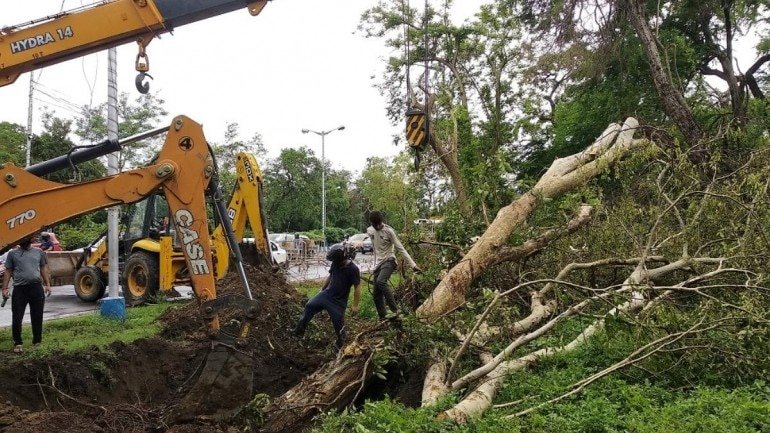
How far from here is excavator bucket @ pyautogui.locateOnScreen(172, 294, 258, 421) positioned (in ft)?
17.1

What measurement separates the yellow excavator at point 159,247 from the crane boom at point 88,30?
131 inches

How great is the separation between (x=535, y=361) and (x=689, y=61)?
45.4ft

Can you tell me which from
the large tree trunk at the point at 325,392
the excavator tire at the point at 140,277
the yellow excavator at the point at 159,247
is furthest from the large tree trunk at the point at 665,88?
the excavator tire at the point at 140,277

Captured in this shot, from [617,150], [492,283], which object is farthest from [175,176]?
[617,150]

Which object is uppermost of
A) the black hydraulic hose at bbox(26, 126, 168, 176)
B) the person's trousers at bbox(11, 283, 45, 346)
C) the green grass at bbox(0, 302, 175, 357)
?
the black hydraulic hose at bbox(26, 126, 168, 176)

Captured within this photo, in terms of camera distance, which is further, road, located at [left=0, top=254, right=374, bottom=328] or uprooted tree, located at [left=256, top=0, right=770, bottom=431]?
road, located at [left=0, top=254, right=374, bottom=328]

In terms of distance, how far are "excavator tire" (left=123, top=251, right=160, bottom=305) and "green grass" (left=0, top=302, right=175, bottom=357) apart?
1.12m

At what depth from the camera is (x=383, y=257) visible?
295 inches

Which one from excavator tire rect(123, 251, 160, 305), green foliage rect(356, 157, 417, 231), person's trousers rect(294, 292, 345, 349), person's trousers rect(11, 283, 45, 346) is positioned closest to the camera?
person's trousers rect(294, 292, 345, 349)

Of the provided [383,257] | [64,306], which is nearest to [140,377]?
[383,257]

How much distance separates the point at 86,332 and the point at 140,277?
3.22m

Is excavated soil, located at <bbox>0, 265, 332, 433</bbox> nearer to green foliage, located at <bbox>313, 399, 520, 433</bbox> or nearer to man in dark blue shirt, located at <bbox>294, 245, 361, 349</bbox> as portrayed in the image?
man in dark blue shirt, located at <bbox>294, 245, 361, 349</bbox>

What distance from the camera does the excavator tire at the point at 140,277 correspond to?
1074 centimetres

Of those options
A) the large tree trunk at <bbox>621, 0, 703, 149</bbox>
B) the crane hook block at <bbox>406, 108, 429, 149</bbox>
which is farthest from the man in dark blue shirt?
the large tree trunk at <bbox>621, 0, 703, 149</bbox>
